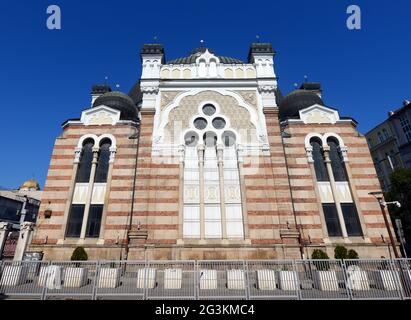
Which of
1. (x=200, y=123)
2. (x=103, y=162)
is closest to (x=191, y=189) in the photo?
(x=200, y=123)

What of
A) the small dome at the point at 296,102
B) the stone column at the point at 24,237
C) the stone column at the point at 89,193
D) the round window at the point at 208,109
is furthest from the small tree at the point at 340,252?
the stone column at the point at 24,237

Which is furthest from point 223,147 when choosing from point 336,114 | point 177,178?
point 336,114

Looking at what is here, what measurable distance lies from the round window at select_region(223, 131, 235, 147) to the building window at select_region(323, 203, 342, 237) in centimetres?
804

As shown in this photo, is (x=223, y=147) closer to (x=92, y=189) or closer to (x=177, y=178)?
(x=177, y=178)

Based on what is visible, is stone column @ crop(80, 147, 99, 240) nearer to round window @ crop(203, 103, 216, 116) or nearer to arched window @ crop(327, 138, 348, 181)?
round window @ crop(203, 103, 216, 116)

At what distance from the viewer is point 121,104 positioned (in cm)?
2152

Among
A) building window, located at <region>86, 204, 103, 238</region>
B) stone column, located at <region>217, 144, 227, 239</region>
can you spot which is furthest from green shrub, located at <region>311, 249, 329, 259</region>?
building window, located at <region>86, 204, 103, 238</region>

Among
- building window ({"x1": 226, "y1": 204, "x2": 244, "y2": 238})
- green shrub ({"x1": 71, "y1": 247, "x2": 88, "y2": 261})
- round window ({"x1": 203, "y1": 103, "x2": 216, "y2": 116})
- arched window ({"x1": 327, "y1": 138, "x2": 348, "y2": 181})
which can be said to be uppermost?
round window ({"x1": 203, "y1": 103, "x2": 216, "y2": 116})

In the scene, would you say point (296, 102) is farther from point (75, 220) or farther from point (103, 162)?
point (75, 220)

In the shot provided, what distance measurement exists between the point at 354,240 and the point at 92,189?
18597 mm

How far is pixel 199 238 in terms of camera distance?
1590cm

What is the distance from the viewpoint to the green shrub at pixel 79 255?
1478cm

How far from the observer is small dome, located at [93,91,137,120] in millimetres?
21125

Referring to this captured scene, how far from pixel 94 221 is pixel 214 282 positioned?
1077 centimetres
